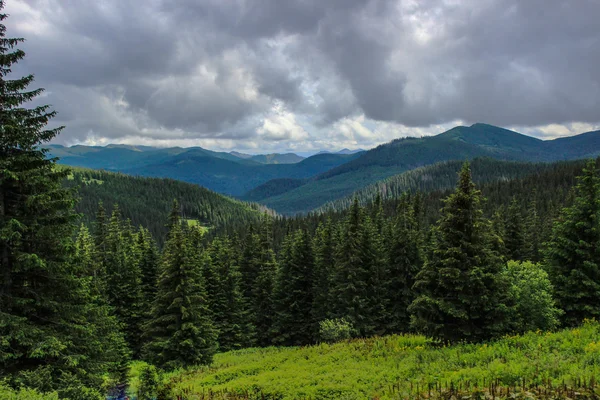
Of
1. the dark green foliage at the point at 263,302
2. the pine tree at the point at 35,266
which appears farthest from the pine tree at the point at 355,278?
the pine tree at the point at 35,266

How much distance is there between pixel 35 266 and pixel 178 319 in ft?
58.6

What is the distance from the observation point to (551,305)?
2348 cm

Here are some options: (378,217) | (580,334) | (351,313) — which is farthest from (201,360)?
(378,217)

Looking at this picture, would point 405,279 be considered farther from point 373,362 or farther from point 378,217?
point 378,217

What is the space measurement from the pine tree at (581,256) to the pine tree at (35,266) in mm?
29529

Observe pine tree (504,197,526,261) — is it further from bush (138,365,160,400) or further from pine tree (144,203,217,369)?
bush (138,365,160,400)

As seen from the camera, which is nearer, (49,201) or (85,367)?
(49,201)

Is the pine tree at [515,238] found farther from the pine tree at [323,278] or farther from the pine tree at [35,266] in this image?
the pine tree at [35,266]

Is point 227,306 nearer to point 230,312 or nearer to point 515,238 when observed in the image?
point 230,312

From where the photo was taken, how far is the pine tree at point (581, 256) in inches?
929

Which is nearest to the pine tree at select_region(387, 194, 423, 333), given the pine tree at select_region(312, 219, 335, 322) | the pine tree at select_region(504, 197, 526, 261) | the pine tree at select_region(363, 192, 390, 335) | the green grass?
the pine tree at select_region(363, 192, 390, 335)

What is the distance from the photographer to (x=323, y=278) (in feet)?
137

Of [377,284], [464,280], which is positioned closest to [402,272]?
[377,284]

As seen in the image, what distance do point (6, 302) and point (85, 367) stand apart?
415 cm
